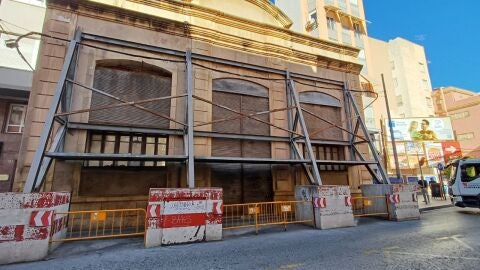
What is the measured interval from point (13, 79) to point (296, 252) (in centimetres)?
1732

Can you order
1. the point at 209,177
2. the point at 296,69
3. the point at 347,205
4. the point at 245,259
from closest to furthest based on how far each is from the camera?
the point at 245,259
the point at 347,205
the point at 209,177
the point at 296,69

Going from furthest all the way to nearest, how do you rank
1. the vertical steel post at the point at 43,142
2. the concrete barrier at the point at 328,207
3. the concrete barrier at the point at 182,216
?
the concrete barrier at the point at 328,207 → the concrete barrier at the point at 182,216 → the vertical steel post at the point at 43,142

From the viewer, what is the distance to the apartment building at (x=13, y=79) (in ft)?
43.4

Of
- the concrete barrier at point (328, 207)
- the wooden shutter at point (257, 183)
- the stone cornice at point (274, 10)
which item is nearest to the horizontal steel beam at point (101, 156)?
the wooden shutter at point (257, 183)

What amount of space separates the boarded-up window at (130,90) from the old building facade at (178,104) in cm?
4

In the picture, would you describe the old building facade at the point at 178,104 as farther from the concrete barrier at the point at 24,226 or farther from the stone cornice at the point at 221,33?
the concrete barrier at the point at 24,226

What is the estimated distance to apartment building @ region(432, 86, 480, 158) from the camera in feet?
134

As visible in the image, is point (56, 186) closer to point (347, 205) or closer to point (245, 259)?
point (245, 259)

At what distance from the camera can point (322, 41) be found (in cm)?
1476

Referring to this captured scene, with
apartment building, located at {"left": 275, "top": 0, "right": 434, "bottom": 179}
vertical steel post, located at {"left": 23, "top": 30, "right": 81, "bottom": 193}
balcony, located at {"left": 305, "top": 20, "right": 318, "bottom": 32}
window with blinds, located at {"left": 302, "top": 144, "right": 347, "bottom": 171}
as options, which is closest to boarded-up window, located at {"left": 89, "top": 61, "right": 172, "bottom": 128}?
vertical steel post, located at {"left": 23, "top": 30, "right": 81, "bottom": 193}

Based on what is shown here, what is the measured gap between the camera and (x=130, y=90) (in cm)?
998

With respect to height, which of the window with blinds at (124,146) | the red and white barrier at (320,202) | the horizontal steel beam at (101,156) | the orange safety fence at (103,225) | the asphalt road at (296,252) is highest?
the window with blinds at (124,146)

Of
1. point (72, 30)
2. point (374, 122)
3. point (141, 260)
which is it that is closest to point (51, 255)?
point (141, 260)

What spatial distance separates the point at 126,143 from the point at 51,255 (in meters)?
4.66
